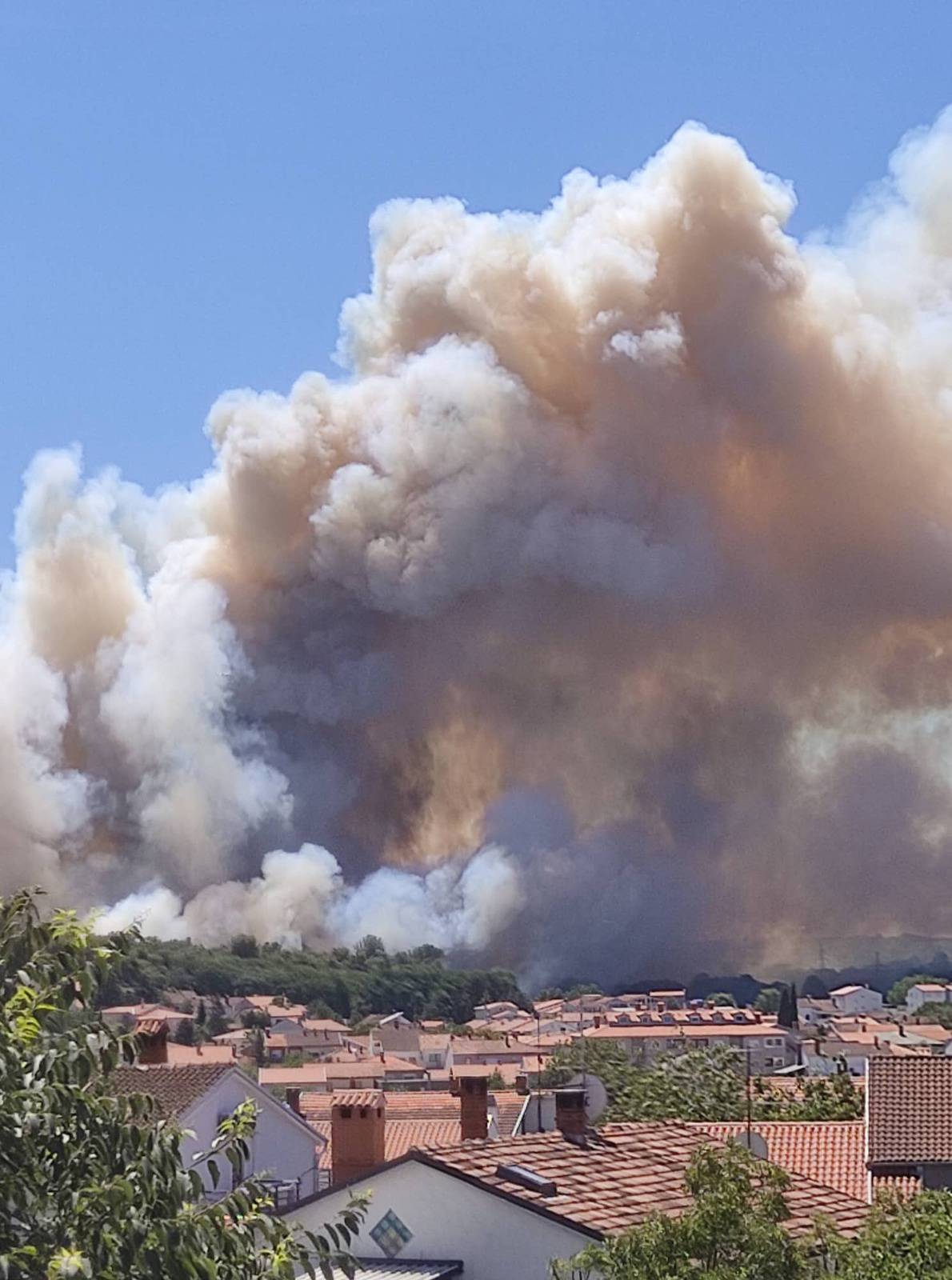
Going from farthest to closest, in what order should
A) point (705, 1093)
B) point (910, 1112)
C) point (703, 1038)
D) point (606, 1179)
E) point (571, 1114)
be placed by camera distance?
1. point (703, 1038)
2. point (705, 1093)
3. point (910, 1112)
4. point (571, 1114)
5. point (606, 1179)

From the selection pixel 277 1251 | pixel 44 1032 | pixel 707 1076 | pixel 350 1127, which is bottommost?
pixel 277 1251

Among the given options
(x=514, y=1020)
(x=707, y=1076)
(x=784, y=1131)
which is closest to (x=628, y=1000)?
(x=514, y=1020)

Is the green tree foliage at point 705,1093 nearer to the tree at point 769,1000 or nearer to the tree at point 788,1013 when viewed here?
the tree at point 788,1013

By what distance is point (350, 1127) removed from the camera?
60.0ft

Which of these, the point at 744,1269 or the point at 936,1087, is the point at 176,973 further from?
the point at 744,1269

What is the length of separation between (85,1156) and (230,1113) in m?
14.3

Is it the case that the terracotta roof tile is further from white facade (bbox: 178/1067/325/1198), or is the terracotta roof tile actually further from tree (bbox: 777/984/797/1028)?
tree (bbox: 777/984/797/1028)

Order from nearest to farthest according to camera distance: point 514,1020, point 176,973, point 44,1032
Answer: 1. point 44,1032
2. point 176,973
3. point 514,1020

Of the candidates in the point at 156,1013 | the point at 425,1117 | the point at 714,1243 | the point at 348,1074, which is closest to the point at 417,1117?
the point at 425,1117

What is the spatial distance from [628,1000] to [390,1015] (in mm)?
11702

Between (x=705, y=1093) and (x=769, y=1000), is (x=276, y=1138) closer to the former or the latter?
(x=705, y=1093)

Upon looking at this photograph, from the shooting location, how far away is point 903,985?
121375 millimetres

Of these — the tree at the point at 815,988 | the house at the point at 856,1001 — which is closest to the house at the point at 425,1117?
the house at the point at 856,1001

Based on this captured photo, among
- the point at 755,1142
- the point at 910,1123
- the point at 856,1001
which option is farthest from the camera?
the point at 856,1001
